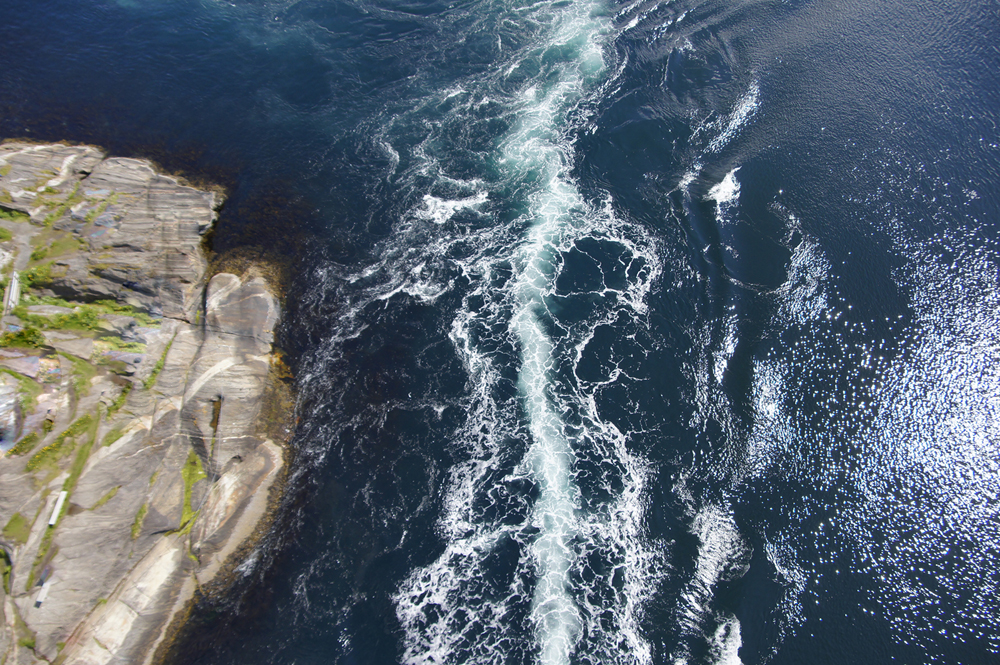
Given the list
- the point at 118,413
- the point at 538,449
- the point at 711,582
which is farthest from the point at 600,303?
the point at 118,413

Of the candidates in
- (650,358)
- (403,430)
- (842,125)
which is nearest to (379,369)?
(403,430)

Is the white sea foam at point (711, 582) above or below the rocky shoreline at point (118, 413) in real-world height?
below

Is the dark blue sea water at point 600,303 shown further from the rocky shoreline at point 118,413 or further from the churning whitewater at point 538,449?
the rocky shoreline at point 118,413

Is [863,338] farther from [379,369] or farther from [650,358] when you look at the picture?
[379,369]

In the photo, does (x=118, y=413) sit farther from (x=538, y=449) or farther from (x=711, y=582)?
(x=711, y=582)

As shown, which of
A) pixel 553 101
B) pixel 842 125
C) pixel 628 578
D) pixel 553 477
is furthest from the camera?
pixel 553 101

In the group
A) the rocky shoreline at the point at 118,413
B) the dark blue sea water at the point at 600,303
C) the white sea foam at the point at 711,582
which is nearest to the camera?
the white sea foam at the point at 711,582

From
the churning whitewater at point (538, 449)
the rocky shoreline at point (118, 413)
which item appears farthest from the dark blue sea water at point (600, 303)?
the rocky shoreline at point (118, 413)

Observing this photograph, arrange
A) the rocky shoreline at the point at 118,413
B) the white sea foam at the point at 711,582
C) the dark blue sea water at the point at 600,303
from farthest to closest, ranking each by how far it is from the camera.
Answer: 1. the dark blue sea water at the point at 600,303
2. the rocky shoreline at the point at 118,413
3. the white sea foam at the point at 711,582

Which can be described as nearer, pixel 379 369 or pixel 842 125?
pixel 379 369
